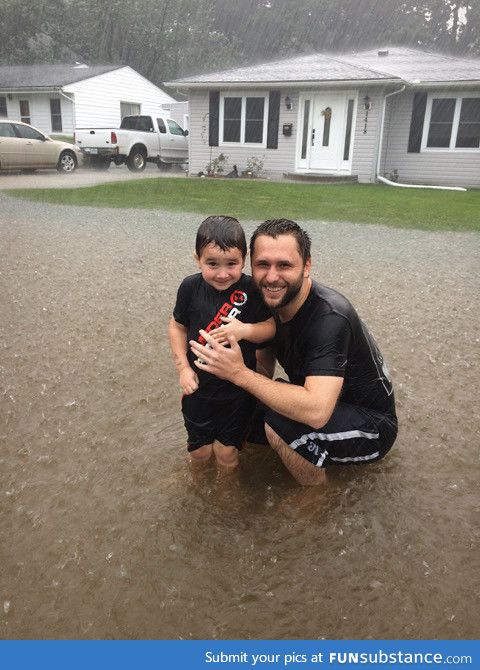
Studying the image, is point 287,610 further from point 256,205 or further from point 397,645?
point 256,205

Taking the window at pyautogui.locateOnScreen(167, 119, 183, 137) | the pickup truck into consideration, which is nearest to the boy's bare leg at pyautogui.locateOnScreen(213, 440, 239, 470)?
the pickup truck

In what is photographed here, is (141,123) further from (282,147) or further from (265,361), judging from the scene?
(265,361)

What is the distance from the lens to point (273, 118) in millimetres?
17859

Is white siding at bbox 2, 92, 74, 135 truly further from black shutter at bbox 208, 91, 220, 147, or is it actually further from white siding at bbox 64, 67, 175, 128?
black shutter at bbox 208, 91, 220, 147

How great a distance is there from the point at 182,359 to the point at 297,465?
2.36 ft

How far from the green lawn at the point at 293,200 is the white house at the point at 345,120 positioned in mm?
1944

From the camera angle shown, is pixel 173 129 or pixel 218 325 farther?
pixel 173 129

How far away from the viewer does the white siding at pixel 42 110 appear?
2880 cm

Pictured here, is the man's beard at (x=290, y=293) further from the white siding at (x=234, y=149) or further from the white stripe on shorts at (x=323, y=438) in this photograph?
the white siding at (x=234, y=149)

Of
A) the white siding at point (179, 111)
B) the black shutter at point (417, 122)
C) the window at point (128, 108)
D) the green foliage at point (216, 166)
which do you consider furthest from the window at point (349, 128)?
the window at point (128, 108)

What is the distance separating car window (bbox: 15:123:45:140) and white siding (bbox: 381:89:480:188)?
11021 mm

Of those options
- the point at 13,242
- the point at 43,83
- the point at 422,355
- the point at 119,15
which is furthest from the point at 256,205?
the point at 119,15

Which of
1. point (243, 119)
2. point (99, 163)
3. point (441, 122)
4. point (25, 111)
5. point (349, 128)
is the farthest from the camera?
point (25, 111)

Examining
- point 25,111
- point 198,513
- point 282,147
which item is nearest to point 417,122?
point 282,147
